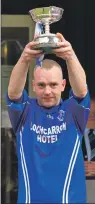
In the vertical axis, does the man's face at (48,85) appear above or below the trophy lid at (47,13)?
below

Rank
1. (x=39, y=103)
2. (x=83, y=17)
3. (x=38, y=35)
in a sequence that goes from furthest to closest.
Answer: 1. (x=83, y=17)
2. (x=39, y=103)
3. (x=38, y=35)

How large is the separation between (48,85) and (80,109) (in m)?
0.23

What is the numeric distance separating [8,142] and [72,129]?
2.35m

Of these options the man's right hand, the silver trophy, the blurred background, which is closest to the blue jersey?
the man's right hand

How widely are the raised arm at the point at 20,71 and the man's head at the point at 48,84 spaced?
89 millimetres

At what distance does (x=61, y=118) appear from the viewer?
3.00 meters

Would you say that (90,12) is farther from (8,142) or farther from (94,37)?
(8,142)

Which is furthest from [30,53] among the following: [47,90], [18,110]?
[18,110]

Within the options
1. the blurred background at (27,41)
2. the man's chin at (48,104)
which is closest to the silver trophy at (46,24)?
the man's chin at (48,104)

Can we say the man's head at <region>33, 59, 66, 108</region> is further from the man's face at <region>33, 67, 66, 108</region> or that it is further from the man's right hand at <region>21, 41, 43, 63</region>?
the man's right hand at <region>21, 41, 43, 63</region>

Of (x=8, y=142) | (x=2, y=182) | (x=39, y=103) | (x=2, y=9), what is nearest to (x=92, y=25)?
(x=2, y=9)

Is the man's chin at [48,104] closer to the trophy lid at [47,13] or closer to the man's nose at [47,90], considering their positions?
the man's nose at [47,90]

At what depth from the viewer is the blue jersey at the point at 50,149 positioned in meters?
2.91

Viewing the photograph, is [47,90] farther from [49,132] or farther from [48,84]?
[49,132]
